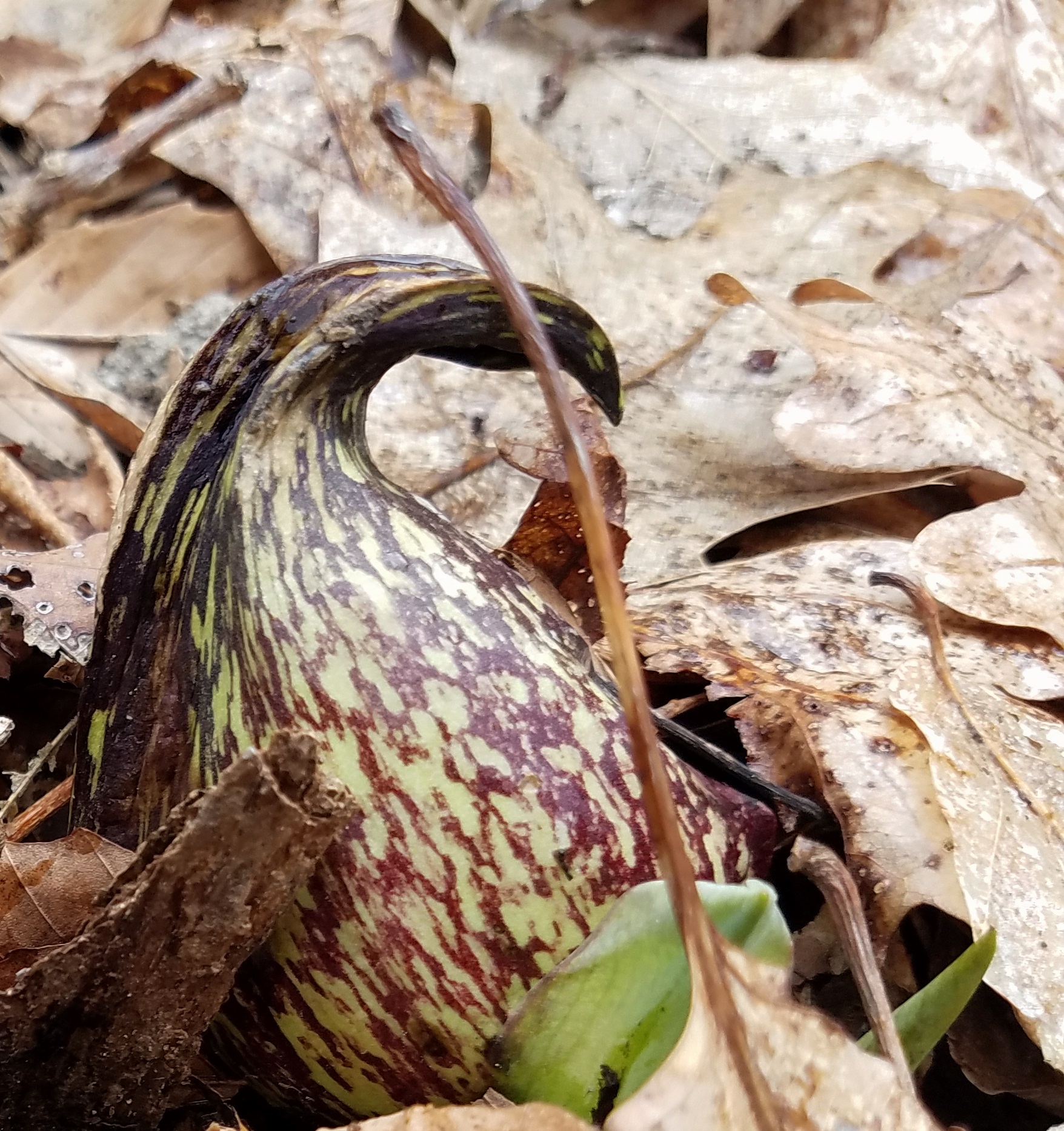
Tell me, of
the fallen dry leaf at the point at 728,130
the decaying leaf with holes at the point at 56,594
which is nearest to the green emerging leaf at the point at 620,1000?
the decaying leaf with holes at the point at 56,594

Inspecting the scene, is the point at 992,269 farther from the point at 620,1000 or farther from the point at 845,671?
the point at 620,1000

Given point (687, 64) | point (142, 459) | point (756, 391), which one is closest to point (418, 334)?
point (142, 459)

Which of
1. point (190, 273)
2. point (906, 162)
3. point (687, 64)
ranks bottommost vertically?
point (190, 273)

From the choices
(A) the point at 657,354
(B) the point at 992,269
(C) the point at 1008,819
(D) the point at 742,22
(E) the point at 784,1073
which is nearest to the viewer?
(E) the point at 784,1073

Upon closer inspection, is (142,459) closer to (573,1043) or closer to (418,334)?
(418,334)

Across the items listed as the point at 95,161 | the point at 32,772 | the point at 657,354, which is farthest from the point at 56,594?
the point at 95,161

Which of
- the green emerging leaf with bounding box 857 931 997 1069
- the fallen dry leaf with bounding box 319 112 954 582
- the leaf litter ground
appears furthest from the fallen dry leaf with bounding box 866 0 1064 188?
the green emerging leaf with bounding box 857 931 997 1069

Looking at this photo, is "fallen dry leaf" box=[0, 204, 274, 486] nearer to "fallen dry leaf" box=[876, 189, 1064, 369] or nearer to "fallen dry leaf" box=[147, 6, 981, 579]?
"fallen dry leaf" box=[147, 6, 981, 579]
